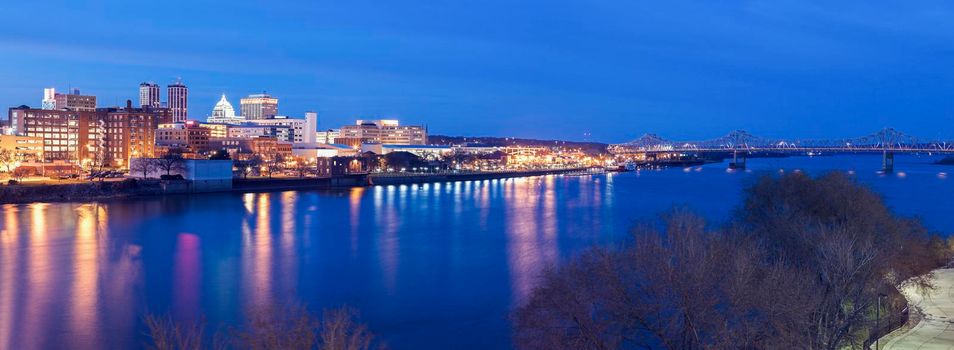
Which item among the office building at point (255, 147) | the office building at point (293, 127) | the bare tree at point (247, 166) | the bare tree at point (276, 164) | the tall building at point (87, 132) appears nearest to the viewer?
the bare tree at point (247, 166)

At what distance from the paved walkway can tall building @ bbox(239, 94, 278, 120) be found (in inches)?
1940

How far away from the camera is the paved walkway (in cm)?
385

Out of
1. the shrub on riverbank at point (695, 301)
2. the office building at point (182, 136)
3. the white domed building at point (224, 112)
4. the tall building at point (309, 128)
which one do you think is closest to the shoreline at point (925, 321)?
the shrub on riverbank at point (695, 301)

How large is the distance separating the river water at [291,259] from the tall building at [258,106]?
37230 millimetres

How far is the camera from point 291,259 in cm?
810

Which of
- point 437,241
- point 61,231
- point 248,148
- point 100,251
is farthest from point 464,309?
point 248,148

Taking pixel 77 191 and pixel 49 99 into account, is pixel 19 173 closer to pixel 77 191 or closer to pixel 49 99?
pixel 77 191

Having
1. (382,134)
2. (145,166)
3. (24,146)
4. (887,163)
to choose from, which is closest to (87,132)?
(24,146)

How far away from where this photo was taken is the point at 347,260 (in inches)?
320

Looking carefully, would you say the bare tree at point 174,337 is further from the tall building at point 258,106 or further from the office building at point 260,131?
the tall building at point 258,106

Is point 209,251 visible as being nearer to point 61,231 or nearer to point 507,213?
point 61,231

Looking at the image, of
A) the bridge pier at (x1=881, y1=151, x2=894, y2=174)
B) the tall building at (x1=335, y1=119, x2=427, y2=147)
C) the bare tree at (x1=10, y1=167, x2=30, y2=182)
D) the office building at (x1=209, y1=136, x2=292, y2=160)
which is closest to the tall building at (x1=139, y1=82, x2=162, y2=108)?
the tall building at (x1=335, y1=119, x2=427, y2=147)

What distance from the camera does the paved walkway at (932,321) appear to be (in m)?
3.85

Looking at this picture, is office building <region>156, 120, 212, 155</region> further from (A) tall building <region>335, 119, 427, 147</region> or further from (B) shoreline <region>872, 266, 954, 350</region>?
(B) shoreline <region>872, 266, 954, 350</region>
